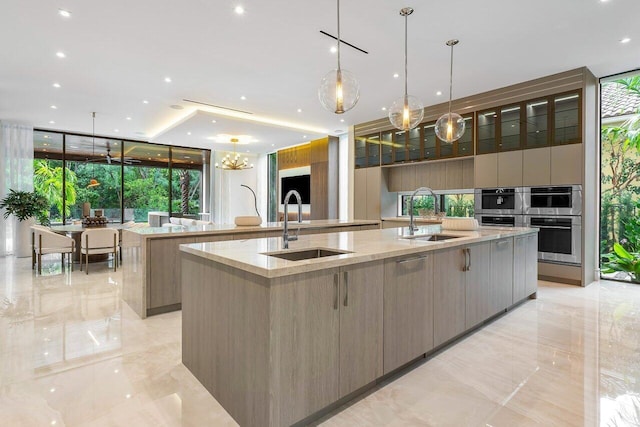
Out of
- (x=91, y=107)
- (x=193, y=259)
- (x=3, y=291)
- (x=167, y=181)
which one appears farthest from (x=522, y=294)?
(x=167, y=181)

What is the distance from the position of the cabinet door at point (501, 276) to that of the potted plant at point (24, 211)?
899 centimetres

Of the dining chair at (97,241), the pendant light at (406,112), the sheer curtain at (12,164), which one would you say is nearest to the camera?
the pendant light at (406,112)

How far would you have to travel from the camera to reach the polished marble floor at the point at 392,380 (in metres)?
1.81

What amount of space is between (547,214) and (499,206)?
0.72 meters

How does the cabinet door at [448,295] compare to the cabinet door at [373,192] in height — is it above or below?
below

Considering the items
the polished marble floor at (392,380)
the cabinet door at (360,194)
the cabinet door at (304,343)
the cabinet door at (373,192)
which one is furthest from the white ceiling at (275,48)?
the polished marble floor at (392,380)

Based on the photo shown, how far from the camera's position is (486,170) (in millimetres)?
5793

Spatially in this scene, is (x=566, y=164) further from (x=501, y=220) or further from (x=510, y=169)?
(x=501, y=220)

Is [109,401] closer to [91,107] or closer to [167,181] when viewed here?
[91,107]

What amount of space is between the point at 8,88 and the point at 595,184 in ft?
32.7

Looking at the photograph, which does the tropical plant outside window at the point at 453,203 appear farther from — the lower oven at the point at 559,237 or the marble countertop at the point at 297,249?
the marble countertop at the point at 297,249

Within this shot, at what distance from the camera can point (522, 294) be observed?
3797 millimetres

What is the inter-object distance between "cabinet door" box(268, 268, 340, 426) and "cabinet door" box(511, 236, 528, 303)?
276 centimetres

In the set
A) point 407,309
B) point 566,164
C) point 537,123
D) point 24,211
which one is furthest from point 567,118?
point 24,211
